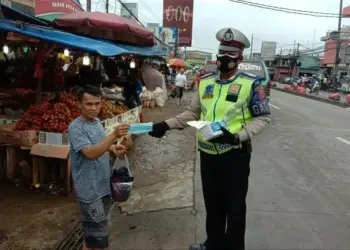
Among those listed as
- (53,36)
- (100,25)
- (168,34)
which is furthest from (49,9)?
(168,34)

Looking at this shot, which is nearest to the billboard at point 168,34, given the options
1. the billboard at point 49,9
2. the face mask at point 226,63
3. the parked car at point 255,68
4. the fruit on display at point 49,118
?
the parked car at point 255,68

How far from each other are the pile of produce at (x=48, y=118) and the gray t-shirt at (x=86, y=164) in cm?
275

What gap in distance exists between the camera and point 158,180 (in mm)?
6113

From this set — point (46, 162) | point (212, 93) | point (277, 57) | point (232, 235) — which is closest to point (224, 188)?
point (232, 235)

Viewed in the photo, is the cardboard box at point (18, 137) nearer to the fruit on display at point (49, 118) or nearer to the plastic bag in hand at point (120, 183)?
the fruit on display at point (49, 118)

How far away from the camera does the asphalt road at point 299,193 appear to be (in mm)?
4094

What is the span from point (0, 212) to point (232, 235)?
2993 mm

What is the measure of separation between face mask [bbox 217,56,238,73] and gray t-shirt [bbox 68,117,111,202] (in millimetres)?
1073

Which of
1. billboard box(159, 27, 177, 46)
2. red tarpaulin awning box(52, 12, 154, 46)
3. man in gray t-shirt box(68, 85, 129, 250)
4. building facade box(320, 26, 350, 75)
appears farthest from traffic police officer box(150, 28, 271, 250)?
building facade box(320, 26, 350, 75)

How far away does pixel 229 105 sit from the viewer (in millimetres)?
2979

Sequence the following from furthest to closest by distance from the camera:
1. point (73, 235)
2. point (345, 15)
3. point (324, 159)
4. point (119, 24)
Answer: point (345, 15) → point (119, 24) → point (324, 159) → point (73, 235)

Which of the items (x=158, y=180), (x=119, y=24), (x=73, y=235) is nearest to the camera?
(x=73, y=235)

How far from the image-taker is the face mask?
3.03m

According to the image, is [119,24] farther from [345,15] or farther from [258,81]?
[345,15]
